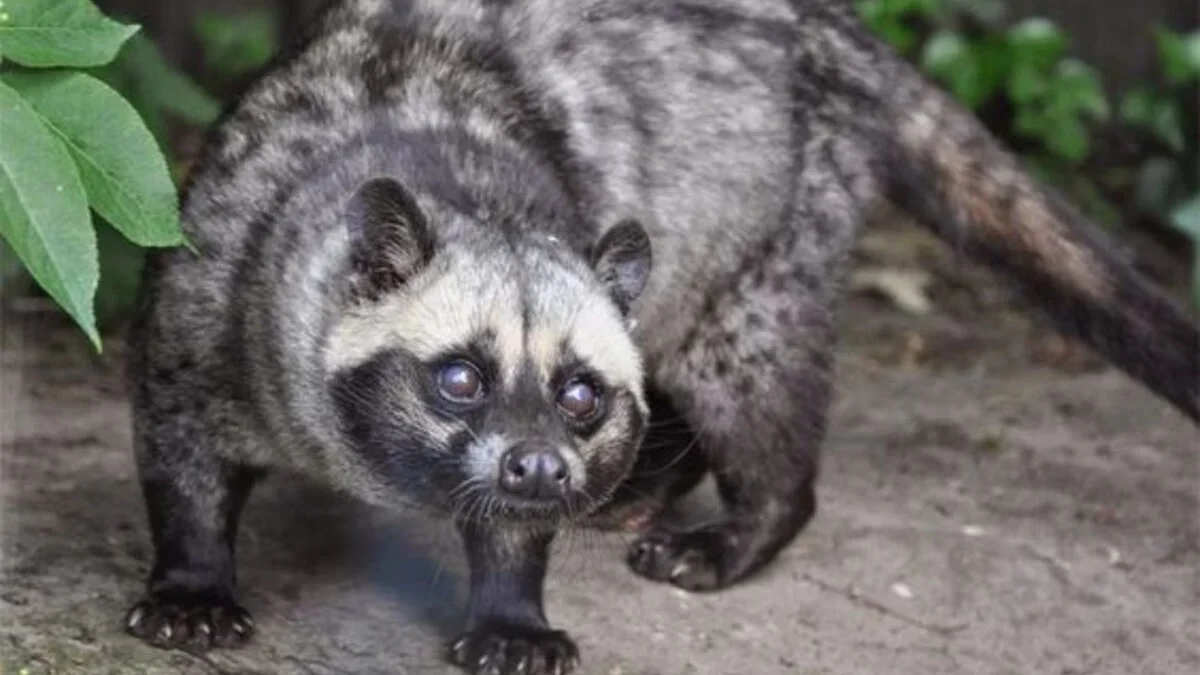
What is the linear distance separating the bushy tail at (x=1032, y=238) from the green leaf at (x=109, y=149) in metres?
2.70

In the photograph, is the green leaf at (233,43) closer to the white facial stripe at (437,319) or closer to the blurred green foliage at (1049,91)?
the blurred green foliage at (1049,91)

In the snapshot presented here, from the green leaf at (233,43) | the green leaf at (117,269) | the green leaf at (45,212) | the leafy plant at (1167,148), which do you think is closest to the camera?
the green leaf at (45,212)

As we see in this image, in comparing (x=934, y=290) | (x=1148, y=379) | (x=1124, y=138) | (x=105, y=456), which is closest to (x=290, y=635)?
(x=105, y=456)

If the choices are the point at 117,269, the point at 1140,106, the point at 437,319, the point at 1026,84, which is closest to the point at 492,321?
the point at 437,319

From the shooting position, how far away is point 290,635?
20.1ft

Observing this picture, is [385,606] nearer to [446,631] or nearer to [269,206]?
[446,631]

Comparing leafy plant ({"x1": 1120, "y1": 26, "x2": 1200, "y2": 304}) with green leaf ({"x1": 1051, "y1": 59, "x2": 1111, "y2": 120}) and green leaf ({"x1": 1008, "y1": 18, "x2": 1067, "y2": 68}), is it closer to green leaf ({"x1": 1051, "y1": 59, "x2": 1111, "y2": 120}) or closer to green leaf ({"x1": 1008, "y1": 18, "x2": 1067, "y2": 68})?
green leaf ({"x1": 1051, "y1": 59, "x2": 1111, "y2": 120})

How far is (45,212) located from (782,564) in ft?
9.42

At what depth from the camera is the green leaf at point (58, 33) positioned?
514 cm

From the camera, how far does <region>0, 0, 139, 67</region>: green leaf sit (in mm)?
5141

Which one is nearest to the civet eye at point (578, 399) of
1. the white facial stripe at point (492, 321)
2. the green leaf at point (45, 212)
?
the white facial stripe at point (492, 321)

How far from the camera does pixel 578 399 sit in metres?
5.71

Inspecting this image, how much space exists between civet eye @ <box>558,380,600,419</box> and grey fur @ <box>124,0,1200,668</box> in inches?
3.0

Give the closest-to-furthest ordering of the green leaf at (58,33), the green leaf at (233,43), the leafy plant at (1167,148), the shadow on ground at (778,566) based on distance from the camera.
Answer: the green leaf at (58,33) → the shadow on ground at (778,566) → the green leaf at (233,43) → the leafy plant at (1167,148)
